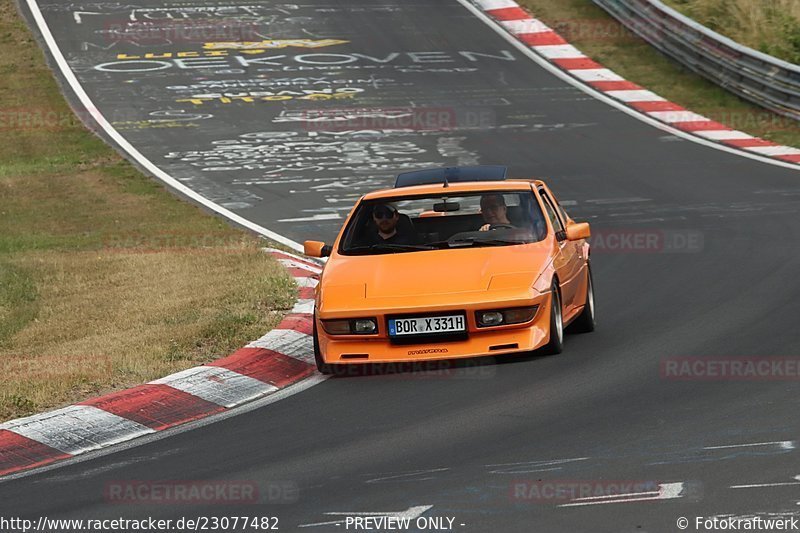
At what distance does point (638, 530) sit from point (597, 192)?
1344 cm

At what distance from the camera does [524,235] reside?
440 inches

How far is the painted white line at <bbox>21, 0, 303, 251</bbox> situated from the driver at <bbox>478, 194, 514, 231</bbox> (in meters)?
5.34

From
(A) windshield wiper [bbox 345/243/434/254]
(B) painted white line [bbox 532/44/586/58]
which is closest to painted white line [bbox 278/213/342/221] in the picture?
(A) windshield wiper [bbox 345/243/434/254]

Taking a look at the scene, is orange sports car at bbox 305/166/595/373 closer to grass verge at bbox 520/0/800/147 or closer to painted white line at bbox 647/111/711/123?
grass verge at bbox 520/0/800/147

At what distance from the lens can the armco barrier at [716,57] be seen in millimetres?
24781

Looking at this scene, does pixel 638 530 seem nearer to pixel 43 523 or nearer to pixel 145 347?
pixel 43 523

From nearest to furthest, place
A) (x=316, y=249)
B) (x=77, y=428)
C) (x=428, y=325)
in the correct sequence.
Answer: (x=77, y=428) → (x=428, y=325) → (x=316, y=249)

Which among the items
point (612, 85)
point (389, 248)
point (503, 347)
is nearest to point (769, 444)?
point (503, 347)

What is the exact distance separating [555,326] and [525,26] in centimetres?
2215

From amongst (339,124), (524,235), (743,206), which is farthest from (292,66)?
(524,235)

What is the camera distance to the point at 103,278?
14.9 metres

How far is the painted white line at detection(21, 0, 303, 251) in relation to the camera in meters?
18.2

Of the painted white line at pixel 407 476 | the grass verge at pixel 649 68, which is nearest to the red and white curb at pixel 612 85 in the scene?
the grass verge at pixel 649 68

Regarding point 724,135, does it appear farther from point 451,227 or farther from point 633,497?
point 633,497
